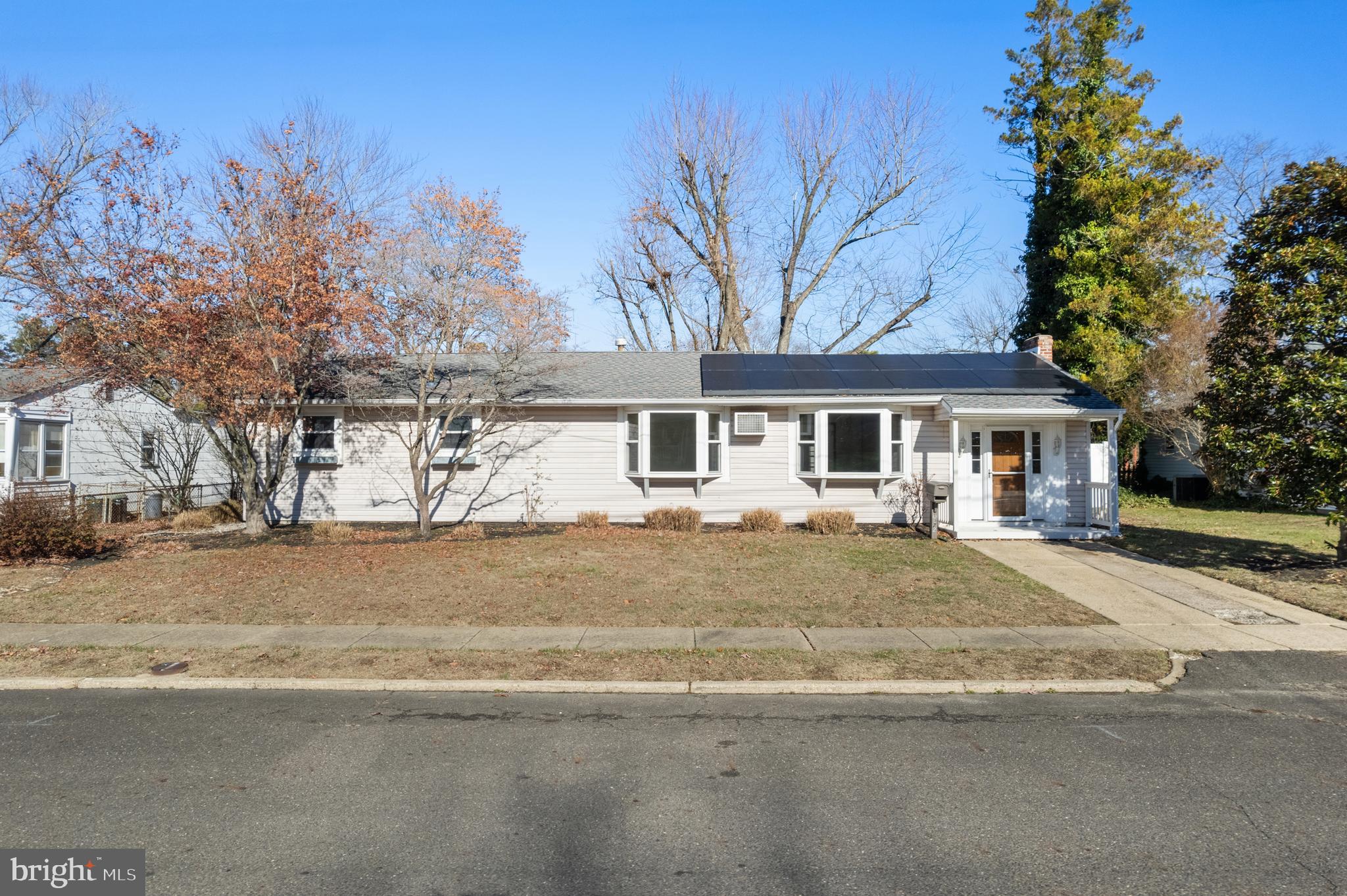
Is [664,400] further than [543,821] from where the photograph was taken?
Yes

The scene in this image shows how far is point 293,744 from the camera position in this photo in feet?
17.6

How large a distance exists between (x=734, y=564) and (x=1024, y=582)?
413cm

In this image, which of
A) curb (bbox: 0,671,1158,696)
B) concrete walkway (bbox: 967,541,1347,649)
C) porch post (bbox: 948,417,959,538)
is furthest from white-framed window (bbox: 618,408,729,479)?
curb (bbox: 0,671,1158,696)

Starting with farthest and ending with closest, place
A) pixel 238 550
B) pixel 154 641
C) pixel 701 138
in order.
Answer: pixel 701 138 < pixel 238 550 < pixel 154 641

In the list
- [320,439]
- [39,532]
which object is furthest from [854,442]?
[39,532]

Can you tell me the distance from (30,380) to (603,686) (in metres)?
18.9

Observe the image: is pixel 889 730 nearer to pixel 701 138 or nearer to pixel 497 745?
pixel 497 745

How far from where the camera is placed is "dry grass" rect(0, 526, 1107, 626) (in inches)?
357

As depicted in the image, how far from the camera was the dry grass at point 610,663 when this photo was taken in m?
6.96

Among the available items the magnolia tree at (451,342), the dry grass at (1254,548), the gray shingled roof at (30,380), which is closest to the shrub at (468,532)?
the magnolia tree at (451,342)

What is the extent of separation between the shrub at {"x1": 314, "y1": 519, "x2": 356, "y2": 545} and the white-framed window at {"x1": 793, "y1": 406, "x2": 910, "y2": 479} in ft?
30.2

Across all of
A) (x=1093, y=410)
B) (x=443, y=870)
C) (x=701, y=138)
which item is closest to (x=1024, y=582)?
(x=1093, y=410)

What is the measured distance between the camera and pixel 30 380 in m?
18.1

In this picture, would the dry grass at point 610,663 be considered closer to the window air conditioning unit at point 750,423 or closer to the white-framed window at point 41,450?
the window air conditioning unit at point 750,423
